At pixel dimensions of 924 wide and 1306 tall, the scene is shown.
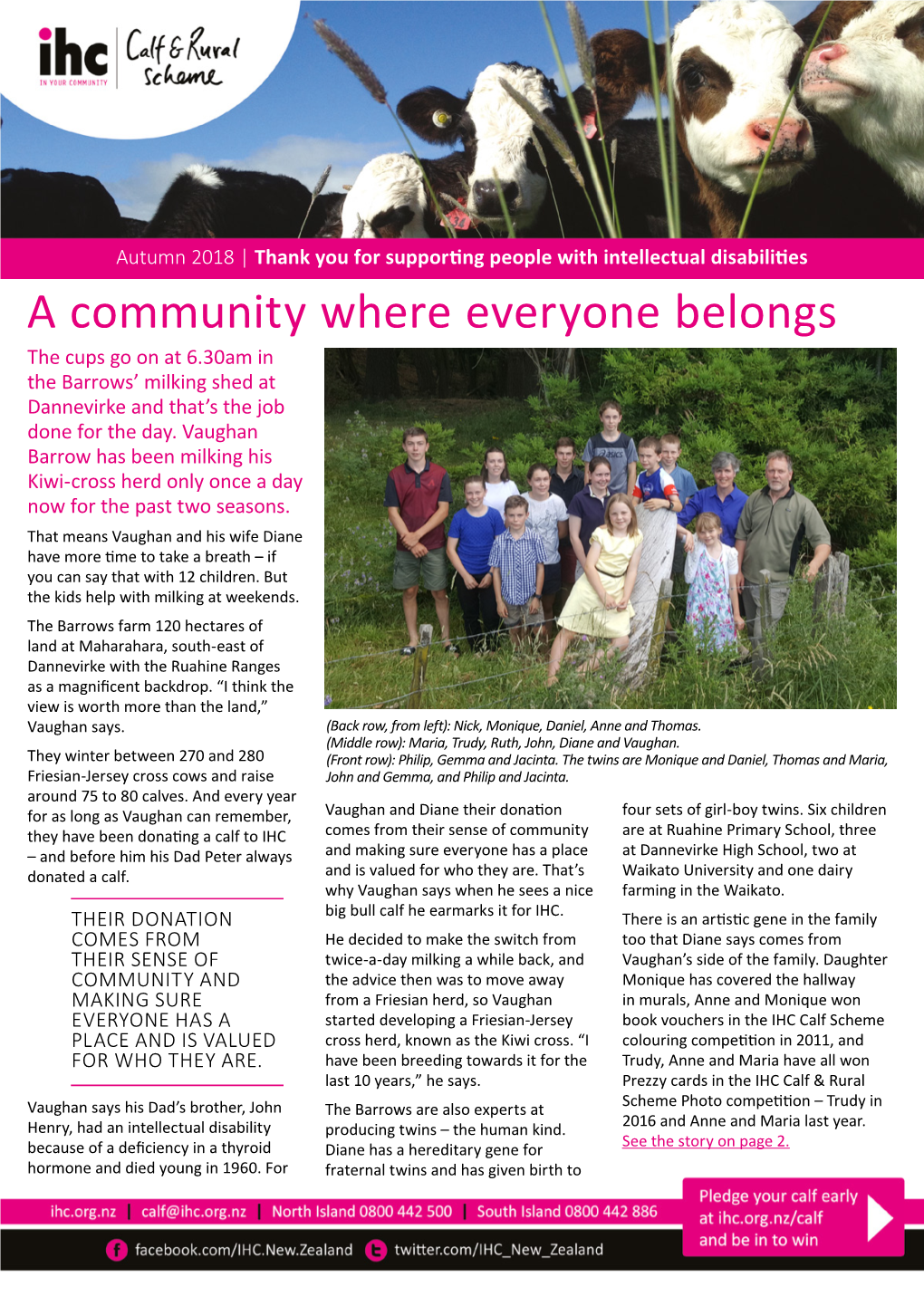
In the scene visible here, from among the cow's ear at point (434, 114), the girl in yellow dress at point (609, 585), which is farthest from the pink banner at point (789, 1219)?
the cow's ear at point (434, 114)

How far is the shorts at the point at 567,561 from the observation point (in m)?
6.22

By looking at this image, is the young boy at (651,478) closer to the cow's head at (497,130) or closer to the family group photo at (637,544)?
the family group photo at (637,544)

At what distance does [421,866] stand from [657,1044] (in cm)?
120

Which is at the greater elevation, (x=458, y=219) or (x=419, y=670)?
(x=458, y=219)

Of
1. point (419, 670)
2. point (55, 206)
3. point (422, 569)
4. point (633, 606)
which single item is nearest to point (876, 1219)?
point (419, 670)

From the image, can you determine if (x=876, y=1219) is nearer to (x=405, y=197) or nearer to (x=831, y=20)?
(x=405, y=197)

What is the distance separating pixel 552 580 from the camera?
20.4 feet

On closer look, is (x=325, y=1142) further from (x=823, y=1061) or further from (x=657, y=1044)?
(x=823, y=1061)

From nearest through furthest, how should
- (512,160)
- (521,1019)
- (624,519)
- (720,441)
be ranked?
(521,1019) → (512,160) → (624,519) → (720,441)

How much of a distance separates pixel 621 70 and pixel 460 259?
112 centimetres

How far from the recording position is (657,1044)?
13.5 feet

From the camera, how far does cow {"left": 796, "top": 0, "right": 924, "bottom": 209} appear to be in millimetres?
4355

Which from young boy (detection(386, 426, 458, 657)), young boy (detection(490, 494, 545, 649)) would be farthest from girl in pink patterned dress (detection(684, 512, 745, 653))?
young boy (detection(386, 426, 458, 657))

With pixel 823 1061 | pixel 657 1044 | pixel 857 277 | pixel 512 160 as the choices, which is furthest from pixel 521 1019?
pixel 512 160
